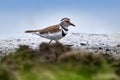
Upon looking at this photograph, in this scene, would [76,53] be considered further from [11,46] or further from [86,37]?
[86,37]

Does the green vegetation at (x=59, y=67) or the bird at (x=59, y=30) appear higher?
the bird at (x=59, y=30)

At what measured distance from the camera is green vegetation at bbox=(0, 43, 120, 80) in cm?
1590

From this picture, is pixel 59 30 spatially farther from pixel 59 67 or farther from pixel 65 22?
pixel 59 67

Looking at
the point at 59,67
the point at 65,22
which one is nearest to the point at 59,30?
the point at 65,22

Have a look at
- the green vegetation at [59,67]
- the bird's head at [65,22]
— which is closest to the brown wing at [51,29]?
the bird's head at [65,22]

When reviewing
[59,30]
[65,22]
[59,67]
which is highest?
[65,22]

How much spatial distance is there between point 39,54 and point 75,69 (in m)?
1.93

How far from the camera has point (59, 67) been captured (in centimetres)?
1662

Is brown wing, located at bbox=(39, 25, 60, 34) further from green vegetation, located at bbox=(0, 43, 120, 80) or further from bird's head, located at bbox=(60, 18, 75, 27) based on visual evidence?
green vegetation, located at bbox=(0, 43, 120, 80)

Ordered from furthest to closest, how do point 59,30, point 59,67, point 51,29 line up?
point 51,29 < point 59,30 < point 59,67

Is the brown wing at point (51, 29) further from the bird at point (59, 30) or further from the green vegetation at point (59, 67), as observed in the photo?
the green vegetation at point (59, 67)

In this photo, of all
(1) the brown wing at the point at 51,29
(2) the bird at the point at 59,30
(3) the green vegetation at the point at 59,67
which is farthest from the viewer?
(1) the brown wing at the point at 51,29

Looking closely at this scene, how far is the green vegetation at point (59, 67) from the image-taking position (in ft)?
52.2

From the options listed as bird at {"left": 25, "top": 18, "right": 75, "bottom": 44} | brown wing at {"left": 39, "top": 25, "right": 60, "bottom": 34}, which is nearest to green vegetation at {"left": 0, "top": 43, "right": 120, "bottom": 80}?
bird at {"left": 25, "top": 18, "right": 75, "bottom": 44}
